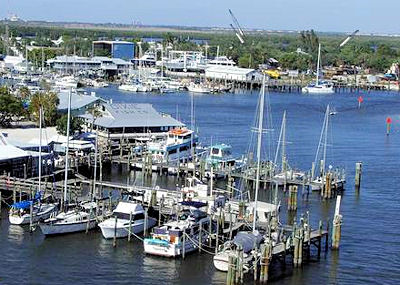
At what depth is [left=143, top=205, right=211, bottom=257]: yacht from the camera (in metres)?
24.7

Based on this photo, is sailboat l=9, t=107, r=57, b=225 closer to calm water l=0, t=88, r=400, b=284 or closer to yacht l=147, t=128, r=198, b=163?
calm water l=0, t=88, r=400, b=284

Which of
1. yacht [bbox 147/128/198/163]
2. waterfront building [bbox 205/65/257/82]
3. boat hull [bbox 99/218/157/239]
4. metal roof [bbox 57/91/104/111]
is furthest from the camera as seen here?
waterfront building [bbox 205/65/257/82]

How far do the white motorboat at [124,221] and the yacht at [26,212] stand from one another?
2299 mm

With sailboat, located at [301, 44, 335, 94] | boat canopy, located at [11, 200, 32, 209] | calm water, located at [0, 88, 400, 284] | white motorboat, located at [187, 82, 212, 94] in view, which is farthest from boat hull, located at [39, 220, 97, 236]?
sailboat, located at [301, 44, 335, 94]

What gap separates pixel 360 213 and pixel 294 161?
10.6m

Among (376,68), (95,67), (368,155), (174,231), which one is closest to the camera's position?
(174,231)

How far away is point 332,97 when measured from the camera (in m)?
85.8

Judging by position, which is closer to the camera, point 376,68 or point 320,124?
point 320,124

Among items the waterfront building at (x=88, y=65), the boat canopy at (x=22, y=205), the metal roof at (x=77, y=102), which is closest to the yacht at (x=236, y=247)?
the boat canopy at (x=22, y=205)

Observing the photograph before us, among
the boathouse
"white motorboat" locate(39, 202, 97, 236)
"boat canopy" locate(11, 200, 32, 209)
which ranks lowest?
"white motorboat" locate(39, 202, 97, 236)

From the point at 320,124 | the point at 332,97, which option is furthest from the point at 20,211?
the point at 332,97

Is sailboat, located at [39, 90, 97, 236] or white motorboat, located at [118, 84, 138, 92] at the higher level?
white motorboat, located at [118, 84, 138, 92]

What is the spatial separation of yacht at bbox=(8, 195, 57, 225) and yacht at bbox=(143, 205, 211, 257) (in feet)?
14.1

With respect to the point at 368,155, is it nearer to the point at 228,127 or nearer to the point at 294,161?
the point at 294,161
